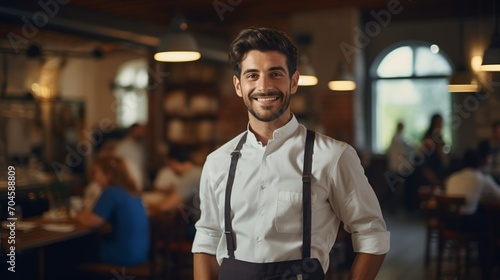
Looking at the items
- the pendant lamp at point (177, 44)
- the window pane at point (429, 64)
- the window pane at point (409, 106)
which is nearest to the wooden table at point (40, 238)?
the pendant lamp at point (177, 44)

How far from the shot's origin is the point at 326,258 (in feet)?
A: 5.96

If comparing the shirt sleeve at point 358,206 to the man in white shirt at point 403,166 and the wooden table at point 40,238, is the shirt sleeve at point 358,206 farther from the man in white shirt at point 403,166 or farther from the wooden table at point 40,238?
the man in white shirt at point 403,166

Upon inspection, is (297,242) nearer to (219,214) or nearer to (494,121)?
(219,214)

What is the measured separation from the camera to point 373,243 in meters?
1.73

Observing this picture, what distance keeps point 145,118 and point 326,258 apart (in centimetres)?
1086

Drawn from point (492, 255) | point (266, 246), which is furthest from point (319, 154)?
point (492, 255)

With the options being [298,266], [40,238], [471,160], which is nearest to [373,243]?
[298,266]

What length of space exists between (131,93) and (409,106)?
5594mm

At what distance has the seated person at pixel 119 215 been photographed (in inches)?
173

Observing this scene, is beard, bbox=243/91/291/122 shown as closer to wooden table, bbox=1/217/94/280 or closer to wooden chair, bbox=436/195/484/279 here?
wooden table, bbox=1/217/94/280

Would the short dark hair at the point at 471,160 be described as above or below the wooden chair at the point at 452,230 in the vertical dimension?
above

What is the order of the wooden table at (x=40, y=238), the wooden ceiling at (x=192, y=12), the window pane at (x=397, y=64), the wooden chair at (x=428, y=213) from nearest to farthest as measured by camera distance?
the wooden table at (x=40, y=238), the wooden chair at (x=428, y=213), the wooden ceiling at (x=192, y=12), the window pane at (x=397, y=64)

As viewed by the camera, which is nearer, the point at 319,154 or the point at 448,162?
the point at 319,154

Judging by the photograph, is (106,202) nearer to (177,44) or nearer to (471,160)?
(177,44)
